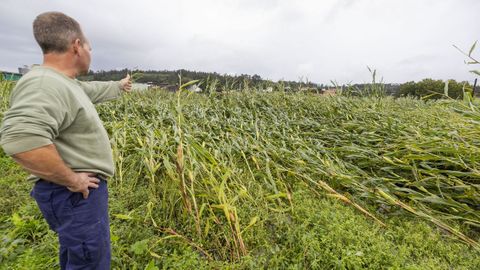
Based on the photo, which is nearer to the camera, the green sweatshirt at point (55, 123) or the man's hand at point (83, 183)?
the green sweatshirt at point (55, 123)

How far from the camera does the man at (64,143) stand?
1.05 metres

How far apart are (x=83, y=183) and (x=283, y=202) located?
1.73 m

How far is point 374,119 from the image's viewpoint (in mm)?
4227

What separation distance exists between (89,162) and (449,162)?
3206 millimetres

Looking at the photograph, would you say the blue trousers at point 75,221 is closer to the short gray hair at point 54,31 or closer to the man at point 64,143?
the man at point 64,143

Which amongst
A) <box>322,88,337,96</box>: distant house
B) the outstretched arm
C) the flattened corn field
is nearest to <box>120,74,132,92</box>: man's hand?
the outstretched arm

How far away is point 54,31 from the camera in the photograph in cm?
117

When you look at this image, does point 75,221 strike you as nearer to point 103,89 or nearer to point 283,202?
point 103,89

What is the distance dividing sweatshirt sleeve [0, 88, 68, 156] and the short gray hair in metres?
0.25

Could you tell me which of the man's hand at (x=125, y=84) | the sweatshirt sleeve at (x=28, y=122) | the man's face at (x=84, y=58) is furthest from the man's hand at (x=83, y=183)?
the man's hand at (x=125, y=84)

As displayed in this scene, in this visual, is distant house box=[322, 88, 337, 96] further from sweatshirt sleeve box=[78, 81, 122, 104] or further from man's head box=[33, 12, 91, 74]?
man's head box=[33, 12, 91, 74]

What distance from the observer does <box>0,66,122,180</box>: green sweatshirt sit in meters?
1.03

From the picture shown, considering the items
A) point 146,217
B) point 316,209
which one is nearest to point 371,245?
point 316,209

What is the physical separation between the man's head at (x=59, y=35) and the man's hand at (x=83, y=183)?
0.55m
